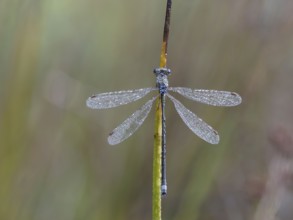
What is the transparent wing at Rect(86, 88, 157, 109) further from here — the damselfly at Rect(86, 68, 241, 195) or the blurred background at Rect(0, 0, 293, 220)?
the blurred background at Rect(0, 0, 293, 220)

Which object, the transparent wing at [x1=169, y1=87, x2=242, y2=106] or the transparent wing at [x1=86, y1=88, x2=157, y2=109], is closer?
the transparent wing at [x1=86, y1=88, x2=157, y2=109]

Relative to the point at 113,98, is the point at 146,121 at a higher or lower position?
higher

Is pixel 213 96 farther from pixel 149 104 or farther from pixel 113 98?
pixel 113 98

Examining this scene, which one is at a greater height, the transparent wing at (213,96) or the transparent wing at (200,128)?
the transparent wing at (213,96)

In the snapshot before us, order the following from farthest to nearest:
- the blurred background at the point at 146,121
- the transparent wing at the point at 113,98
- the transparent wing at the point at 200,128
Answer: the blurred background at the point at 146,121
the transparent wing at the point at 200,128
the transparent wing at the point at 113,98

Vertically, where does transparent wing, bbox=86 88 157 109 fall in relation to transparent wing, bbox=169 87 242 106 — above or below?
below

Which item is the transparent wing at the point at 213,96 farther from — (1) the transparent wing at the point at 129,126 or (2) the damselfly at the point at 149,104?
(1) the transparent wing at the point at 129,126

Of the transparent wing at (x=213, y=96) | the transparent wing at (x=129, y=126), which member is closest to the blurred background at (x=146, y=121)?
the transparent wing at (x=213, y=96)

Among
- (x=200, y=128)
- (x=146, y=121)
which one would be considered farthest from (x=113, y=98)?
(x=146, y=121)

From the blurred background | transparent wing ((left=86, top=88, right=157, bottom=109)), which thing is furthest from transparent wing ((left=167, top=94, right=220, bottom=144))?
the blurred background

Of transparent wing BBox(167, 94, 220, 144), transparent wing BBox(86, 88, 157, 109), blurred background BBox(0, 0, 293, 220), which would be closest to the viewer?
transparent wing BBox(86, 88, 157, 109)
